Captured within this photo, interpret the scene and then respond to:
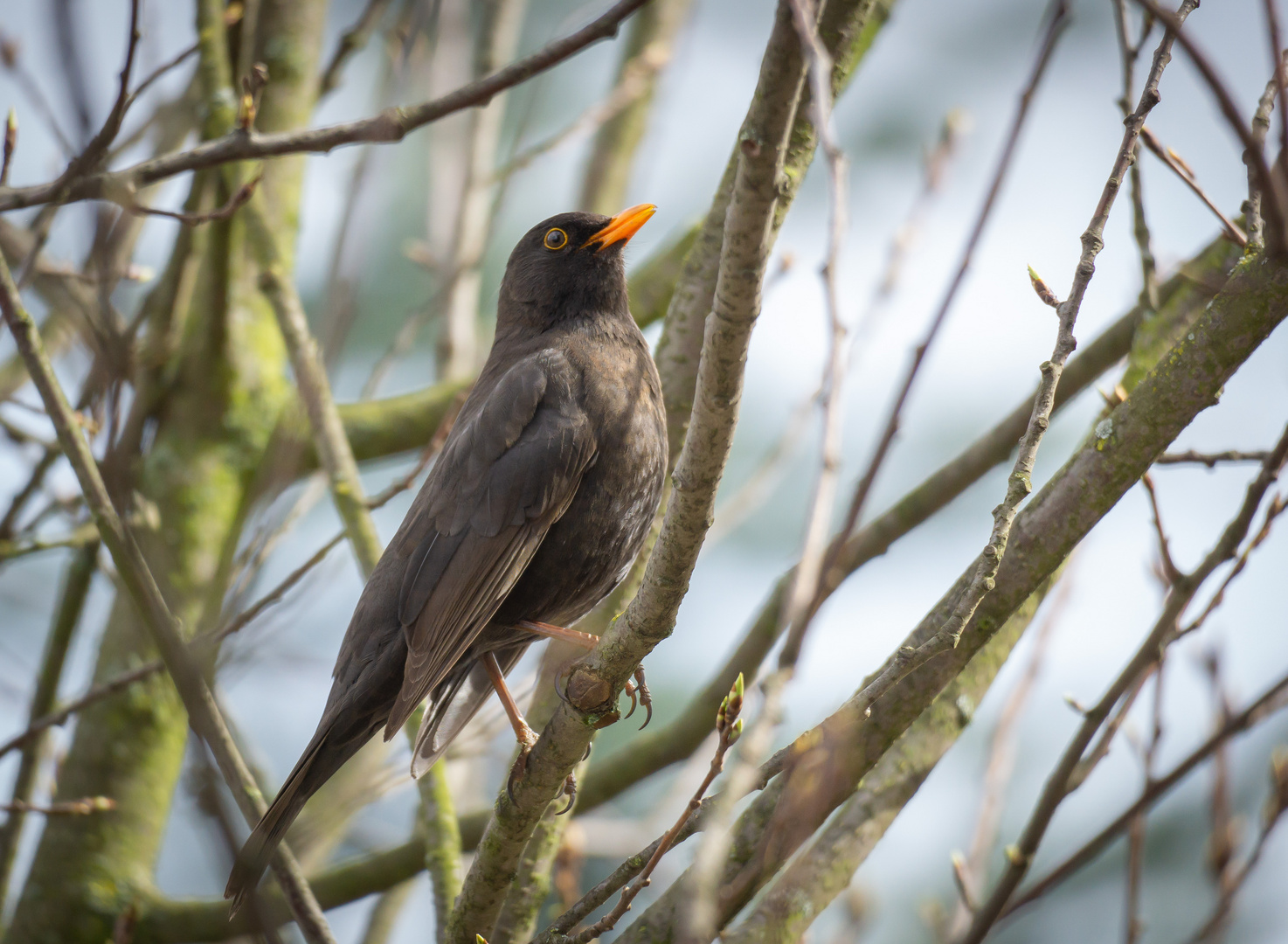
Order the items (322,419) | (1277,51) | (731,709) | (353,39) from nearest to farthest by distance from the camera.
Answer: (1277,51)
(731,709)
(322,419)
(353,39)

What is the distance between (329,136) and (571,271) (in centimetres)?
191

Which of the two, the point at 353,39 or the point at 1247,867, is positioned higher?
the point at 353,39

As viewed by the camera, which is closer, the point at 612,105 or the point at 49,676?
the point at 49,676

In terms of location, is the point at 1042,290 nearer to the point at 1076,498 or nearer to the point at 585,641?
the point at 1076,498

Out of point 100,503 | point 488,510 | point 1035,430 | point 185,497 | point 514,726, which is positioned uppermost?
point 185,497

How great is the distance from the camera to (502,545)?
12.7 feet

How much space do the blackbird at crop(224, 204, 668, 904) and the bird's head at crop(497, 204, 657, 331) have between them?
502 millimetres

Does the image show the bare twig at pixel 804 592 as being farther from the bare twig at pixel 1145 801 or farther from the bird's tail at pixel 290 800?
the bird's tail at pixel 290 800

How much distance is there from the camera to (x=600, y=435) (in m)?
3.93

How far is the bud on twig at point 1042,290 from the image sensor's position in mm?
2533

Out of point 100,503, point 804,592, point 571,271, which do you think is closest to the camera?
point 804,592

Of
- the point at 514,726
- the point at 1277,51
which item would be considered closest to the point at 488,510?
the point at 514,726

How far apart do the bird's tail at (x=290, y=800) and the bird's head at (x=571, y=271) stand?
2.00 meters

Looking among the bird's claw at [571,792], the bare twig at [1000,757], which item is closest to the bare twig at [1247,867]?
the bare twig at [1000,757]
